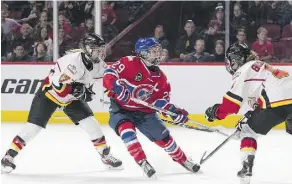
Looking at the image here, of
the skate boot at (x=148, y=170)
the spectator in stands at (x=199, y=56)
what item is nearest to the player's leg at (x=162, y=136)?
the skate boot at (x=148, y=170)

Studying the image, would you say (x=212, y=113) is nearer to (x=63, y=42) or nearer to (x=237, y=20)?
(x=237, y=20)

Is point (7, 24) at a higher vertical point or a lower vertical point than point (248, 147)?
lower

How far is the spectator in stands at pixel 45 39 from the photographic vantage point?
7250 millimetres

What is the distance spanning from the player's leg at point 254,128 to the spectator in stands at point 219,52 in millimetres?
3026

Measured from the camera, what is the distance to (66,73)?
4.23 m

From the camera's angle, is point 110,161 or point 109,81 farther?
point 110,161

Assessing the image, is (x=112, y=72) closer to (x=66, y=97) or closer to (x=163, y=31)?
(x=66, y=97)

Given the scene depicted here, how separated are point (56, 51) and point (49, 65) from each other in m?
0.25

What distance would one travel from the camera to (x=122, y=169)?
4.45 meters

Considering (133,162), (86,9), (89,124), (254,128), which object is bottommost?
(133,162)

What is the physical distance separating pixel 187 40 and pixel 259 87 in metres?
3.43

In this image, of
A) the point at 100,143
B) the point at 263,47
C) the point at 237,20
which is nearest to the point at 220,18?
the point at 237,20

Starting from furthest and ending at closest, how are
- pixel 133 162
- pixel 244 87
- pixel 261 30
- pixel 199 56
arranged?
pixel 261 30 < pixel 199 56 < pixel 133 162 < pixel 244 87

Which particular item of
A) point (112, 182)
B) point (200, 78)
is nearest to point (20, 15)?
point (200, 78)
